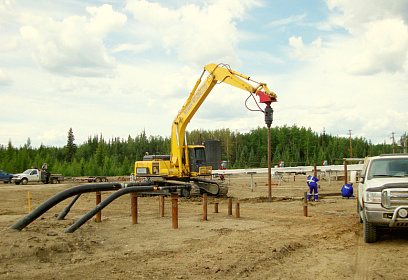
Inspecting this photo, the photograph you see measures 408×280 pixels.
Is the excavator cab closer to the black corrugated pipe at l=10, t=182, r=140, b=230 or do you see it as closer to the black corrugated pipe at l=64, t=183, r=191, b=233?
the black corrugated pipe at l=64, t=183, r=191, b=233

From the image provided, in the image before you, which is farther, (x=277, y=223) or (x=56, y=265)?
(x=277, y=223)

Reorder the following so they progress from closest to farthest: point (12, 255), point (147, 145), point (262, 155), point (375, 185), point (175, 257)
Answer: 1. point (12, 255)
2. point (175, 257)
3. point (375, 185)
4. point (262, 155)
5. point (147, 145)

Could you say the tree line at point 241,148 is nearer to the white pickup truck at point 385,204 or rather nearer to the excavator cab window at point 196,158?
the excavator cab window at point 196,158

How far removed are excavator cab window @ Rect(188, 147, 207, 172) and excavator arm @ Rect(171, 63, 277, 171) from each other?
0.62 metres

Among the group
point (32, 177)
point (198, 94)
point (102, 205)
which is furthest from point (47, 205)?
point (32, 177)

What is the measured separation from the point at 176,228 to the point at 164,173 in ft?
37.5

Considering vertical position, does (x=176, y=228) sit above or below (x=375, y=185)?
below

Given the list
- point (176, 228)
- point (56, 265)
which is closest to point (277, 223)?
point (176, 228)

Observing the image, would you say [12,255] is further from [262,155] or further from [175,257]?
[262,155]

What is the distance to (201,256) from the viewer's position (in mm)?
7484

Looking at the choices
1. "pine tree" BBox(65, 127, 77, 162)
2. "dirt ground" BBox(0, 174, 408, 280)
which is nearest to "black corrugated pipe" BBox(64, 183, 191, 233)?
"dirt ground" BBox(0, 174, 408, 280)

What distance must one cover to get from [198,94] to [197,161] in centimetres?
399

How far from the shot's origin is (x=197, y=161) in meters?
22.5

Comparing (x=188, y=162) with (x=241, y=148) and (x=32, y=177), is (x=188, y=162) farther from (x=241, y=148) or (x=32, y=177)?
(x=241, y=148)
